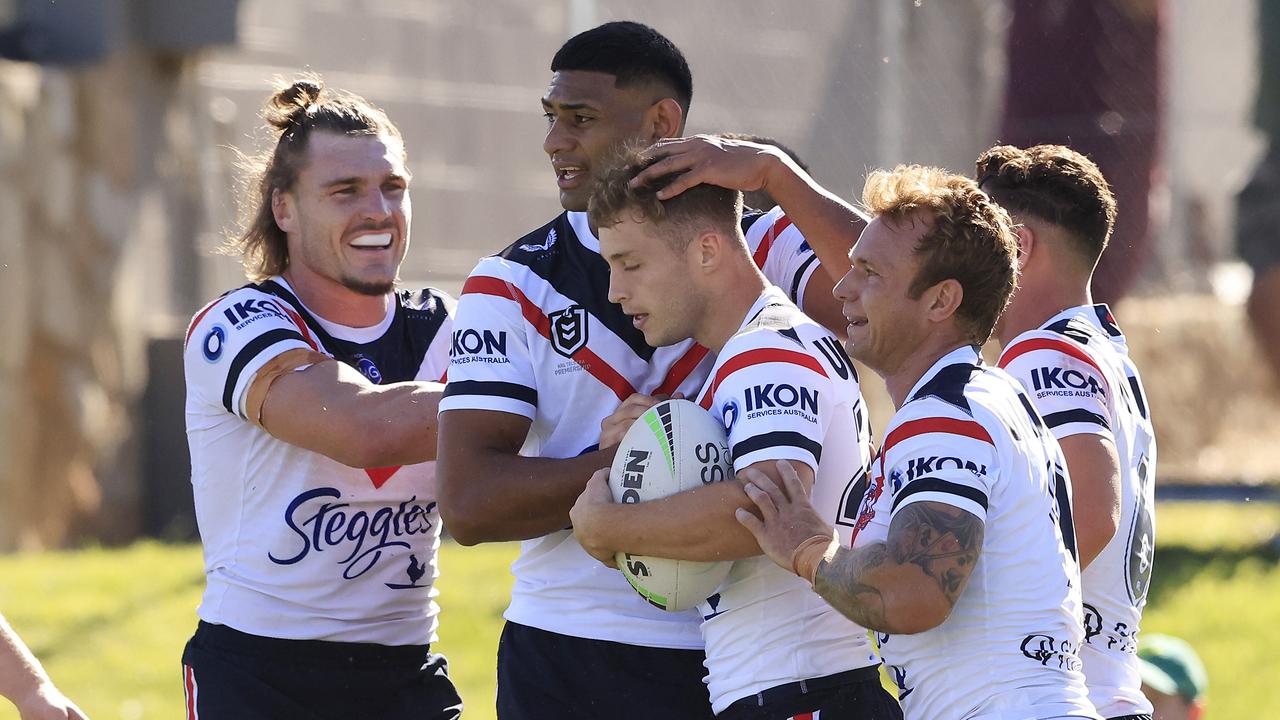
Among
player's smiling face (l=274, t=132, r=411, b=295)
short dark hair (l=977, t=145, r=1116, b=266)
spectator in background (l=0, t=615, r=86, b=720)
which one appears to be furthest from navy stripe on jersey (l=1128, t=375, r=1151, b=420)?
spectator in background (l=0, t=615, r=86, b=720)

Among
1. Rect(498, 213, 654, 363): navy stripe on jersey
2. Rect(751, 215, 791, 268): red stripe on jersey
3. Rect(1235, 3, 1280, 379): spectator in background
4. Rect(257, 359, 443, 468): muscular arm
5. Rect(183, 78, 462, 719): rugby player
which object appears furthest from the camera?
Rect(1235, 3, 1280, 379): spectator in background

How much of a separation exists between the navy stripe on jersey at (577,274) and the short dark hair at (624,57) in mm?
447

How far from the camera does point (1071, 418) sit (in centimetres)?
377

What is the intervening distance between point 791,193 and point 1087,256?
831mm

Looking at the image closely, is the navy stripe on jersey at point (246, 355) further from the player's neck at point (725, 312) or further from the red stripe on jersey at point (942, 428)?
the red stripe on jersey at point (942, 428)

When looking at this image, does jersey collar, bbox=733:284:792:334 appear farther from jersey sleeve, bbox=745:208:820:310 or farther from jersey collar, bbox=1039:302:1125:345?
jersey collar, bbox=1039:302:1125:345

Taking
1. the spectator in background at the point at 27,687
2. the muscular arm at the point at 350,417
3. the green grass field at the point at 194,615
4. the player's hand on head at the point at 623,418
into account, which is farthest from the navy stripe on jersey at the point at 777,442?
the green grass field at the point at 194,615

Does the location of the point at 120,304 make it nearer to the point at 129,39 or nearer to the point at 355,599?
the point at 129,39

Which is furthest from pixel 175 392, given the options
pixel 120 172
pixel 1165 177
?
pixel 1165 177

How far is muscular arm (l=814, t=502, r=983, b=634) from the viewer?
308 centimetres

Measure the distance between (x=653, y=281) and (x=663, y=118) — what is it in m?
0.75

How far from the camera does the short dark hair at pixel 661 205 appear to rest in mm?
3715

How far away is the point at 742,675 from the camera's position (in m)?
3.59

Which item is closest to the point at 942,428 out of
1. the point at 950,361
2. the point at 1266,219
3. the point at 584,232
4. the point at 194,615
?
the point at 950,361
